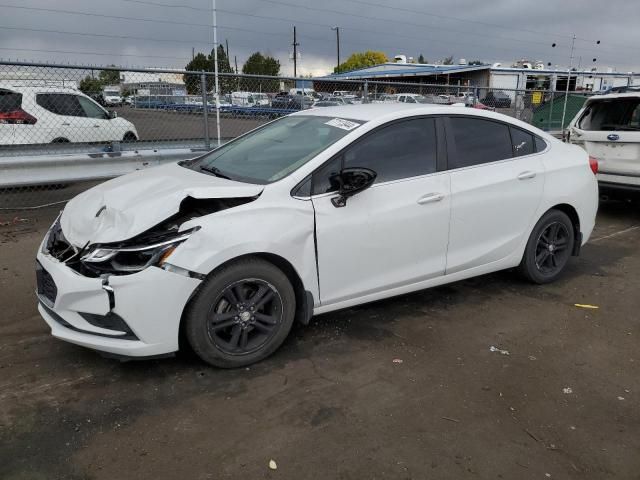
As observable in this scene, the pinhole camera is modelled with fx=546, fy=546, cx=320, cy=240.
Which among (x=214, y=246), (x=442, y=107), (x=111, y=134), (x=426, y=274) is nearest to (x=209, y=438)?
(x=214, y=246)

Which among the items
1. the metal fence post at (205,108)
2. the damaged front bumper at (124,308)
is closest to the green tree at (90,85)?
the metal fence post at (205,108)

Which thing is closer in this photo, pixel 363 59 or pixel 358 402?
pixel 358 402

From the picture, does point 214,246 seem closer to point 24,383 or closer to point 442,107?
point 24,383

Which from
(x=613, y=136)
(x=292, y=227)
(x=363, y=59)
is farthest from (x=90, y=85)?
(x=363, y=59)

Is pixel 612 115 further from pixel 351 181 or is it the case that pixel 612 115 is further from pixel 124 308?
pixel 124 308

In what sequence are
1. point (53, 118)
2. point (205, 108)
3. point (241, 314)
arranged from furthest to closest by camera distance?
1. point (53, 118)
2. point (205, 108)
3. point (241, 314)

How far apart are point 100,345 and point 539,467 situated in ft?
7.94

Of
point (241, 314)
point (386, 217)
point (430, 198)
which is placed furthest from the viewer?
point (430, 198)

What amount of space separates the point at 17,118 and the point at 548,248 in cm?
801

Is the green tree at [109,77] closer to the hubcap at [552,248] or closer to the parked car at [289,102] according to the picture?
the parked car at [289,102]

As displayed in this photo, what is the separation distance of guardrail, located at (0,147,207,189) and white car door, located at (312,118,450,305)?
181 inches

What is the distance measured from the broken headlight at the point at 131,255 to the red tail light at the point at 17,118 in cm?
664

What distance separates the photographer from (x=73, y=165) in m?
7.06

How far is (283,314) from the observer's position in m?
3.51
